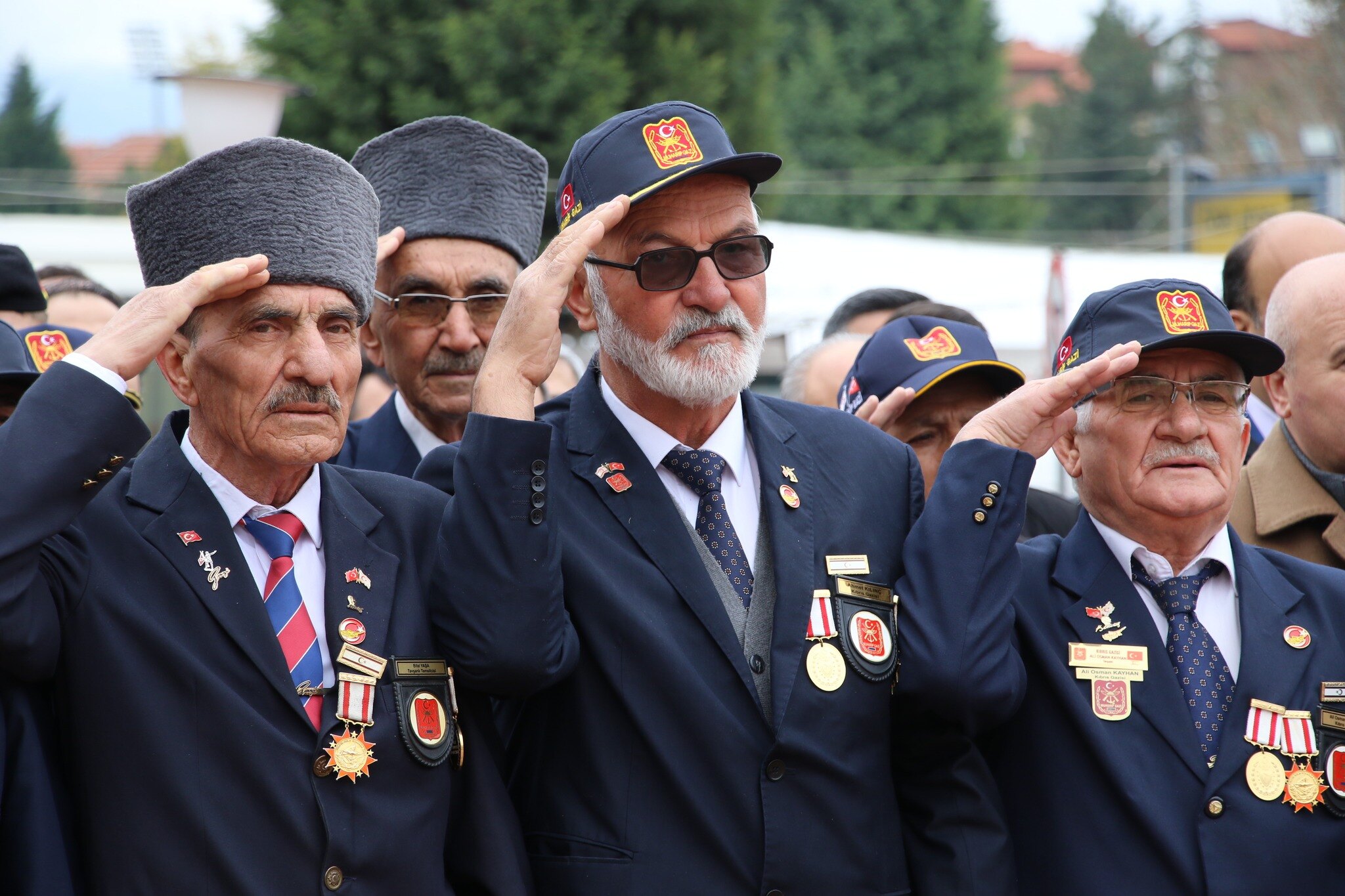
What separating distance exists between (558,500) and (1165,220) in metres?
50.5

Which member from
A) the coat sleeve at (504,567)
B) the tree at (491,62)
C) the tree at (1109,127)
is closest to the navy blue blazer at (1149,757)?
the coat sleeve at (504,567)

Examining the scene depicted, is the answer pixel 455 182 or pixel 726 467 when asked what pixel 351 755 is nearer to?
pixel 726 467

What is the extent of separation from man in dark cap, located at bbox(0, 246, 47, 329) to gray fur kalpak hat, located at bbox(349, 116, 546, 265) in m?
1.08

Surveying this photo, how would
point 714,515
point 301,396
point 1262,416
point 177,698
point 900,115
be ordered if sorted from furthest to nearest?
point 900,115 → point 1262,416 → point 714,515 → point 301,396 → point 177,698

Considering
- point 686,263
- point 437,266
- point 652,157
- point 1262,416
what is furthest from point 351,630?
point 1262,416

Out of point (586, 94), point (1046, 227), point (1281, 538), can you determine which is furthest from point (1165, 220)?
point (1281, 538)

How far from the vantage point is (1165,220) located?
163 ft

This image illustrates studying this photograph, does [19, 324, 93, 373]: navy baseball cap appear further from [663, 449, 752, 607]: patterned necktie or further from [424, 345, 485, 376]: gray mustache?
[663, 449, 752, 607]: patterned necktie

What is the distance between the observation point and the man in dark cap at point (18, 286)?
4363mm

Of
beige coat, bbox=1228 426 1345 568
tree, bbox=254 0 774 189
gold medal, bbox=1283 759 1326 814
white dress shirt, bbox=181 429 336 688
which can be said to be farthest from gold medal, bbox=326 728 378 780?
tree, bbox=254 0 774 189

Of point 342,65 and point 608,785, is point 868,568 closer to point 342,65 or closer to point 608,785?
point 608,785

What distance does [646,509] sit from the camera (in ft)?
9.71

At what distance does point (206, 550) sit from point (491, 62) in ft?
39.5

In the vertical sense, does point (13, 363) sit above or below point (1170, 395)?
above
